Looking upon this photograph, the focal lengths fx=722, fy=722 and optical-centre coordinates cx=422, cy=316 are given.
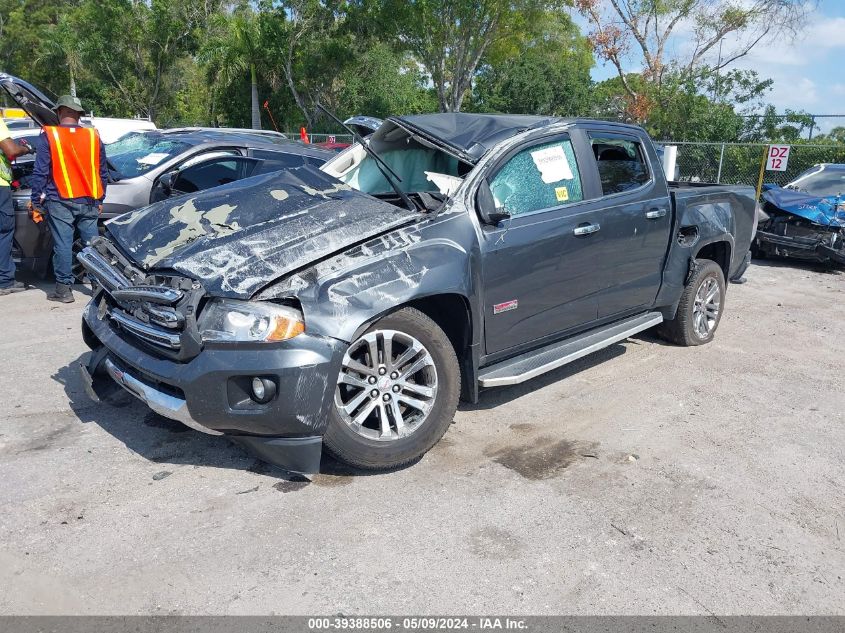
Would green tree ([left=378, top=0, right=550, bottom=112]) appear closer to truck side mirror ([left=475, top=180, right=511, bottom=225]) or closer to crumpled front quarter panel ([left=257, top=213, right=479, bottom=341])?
truck side mirror ([left=475, top=180, right=511, bottom=225])

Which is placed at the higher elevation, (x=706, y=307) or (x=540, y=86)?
(x=540, y=86)

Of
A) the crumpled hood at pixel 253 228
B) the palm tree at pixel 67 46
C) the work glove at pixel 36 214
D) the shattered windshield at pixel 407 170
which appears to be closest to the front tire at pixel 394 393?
the crumpled hood at pixel 253 228

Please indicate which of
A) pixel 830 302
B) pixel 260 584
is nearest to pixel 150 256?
pixel 260 584

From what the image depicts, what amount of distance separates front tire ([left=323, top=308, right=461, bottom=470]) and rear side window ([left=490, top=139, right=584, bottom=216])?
1064 mm

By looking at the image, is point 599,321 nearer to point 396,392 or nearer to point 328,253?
point 396,392

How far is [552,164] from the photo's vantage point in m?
4.74

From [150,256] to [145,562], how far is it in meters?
1.58

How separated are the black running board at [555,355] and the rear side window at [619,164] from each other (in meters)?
0.99

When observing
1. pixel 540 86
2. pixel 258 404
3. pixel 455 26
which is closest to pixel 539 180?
pixel 258 404

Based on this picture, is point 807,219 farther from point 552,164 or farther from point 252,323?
point 252,323

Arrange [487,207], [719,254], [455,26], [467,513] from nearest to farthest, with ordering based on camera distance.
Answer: [467,513] < [487,207] < [719,254] < [455,26]

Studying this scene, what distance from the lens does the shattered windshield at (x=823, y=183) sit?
10805 millimetres

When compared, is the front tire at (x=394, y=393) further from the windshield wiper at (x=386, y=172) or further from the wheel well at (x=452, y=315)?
the windshield wiper at (x=386, y=172)

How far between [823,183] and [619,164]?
7559mm
